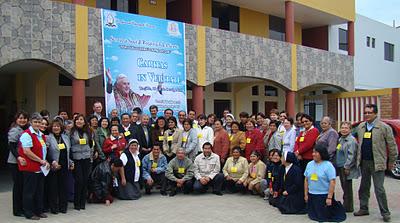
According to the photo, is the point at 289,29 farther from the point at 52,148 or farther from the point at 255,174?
the point at 52,148

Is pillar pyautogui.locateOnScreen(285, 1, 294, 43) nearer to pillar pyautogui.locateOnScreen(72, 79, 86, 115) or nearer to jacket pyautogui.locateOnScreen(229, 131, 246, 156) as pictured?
jacket pyautogui.locateOnScreen(229, 131, 246, 156)

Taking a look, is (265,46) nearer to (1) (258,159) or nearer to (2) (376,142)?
(1) (258,159)

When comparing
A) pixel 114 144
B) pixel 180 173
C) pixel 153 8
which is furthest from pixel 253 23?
pixel 114 144

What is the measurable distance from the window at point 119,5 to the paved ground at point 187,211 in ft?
24.5

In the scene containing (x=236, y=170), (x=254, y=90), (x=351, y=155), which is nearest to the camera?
(x=351, y=155)

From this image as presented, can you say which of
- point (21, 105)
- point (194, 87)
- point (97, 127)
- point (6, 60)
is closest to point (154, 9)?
point (194, 87)

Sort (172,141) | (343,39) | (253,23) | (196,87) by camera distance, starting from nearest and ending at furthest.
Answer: (172,141), (196,87), (253,23), (343,39)

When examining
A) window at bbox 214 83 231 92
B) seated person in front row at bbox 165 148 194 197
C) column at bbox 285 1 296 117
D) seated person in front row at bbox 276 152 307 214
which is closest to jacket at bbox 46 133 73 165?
seated person in front row at bbox 165 148 194 197

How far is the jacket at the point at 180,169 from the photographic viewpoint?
31.2ft

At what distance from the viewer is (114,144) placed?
8844 mm

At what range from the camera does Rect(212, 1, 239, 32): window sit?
1805 cm

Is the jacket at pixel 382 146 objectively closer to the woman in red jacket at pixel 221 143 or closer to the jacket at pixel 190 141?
the woman in red jacket at pixel 221 143

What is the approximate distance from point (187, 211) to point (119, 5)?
912 centimetres

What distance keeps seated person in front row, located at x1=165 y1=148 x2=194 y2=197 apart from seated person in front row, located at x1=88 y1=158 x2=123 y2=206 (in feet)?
4.06
